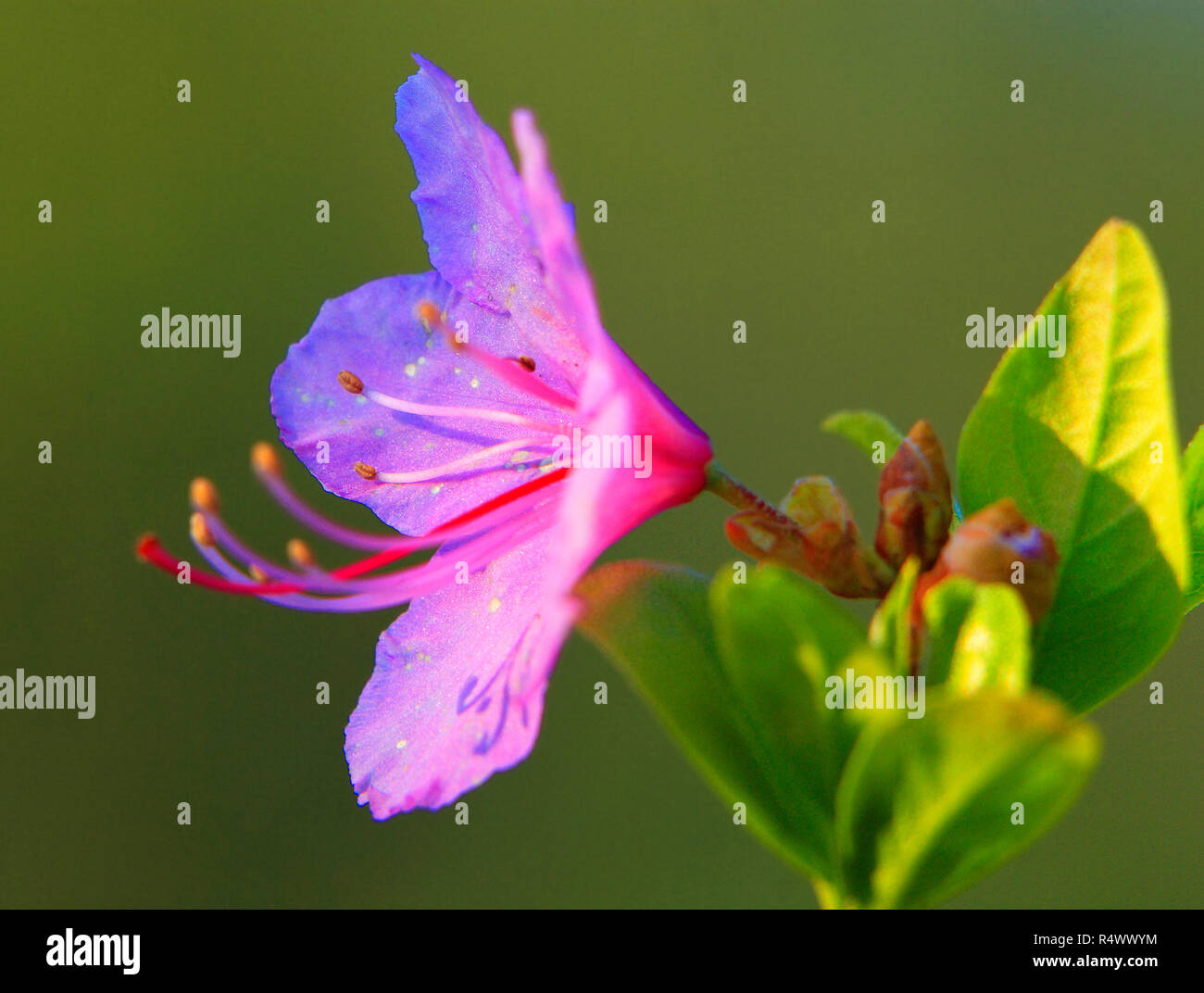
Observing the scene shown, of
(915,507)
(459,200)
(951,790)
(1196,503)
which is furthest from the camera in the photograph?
(459,200)

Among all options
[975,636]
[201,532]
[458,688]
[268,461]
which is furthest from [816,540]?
[201,532]

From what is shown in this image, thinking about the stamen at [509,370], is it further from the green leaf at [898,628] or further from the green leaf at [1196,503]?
the green leaf at [1196,503]

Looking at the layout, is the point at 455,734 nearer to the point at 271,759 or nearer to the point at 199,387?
the point at 271,759

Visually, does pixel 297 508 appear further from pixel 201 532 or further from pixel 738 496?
pixel 738 496

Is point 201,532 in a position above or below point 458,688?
above

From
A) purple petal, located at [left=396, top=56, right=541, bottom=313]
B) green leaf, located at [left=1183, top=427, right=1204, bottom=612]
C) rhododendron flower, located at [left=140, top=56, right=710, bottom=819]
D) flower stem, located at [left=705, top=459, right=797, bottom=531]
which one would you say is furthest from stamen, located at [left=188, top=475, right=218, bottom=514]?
green leaf, located at [left=1183, top=427, right=1204, bottom=612]
